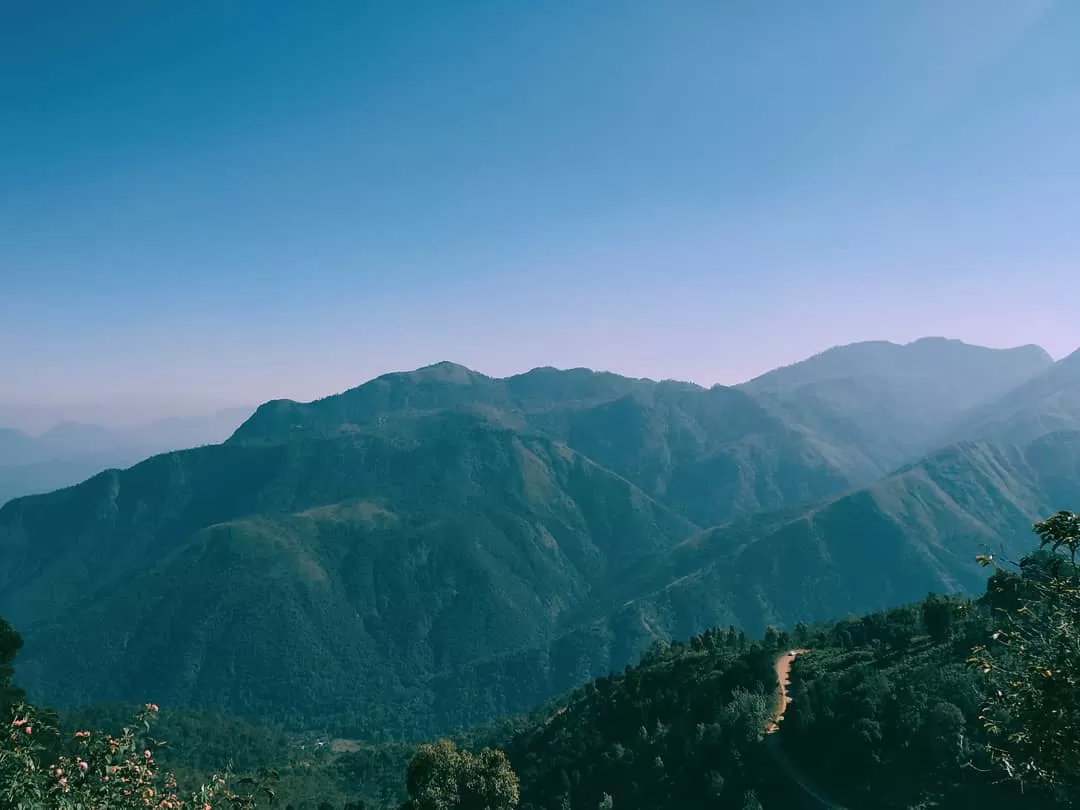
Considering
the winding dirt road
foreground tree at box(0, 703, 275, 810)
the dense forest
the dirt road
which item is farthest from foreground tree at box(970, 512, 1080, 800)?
the dirt road

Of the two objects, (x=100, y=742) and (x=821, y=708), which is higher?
(x=100, y=742)

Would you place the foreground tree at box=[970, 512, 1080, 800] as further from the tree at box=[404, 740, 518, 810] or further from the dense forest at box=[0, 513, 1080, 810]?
the tree at box=[404, 740, 518, 810]

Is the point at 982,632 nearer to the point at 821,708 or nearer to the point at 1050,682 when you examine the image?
the point at 821,708

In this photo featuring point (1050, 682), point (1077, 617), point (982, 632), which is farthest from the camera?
point (982, 632)

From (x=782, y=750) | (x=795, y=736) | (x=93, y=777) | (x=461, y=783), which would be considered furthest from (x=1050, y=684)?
(x=782, y=750)

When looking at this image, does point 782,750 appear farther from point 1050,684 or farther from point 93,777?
point 93,777

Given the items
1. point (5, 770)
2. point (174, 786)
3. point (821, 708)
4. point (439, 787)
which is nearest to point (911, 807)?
point (821, 708)

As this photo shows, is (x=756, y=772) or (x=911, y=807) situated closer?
(x=911, y=807)

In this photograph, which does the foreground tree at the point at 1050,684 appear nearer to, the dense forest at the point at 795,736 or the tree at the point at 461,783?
the dense forest at the point at 795,736

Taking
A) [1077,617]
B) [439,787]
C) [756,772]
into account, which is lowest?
[756,772]
